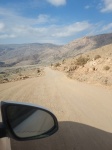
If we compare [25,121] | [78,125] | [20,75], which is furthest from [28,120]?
[20,75]

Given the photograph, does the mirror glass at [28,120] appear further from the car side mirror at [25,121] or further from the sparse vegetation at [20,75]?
the sparse vegetation at [20,75]

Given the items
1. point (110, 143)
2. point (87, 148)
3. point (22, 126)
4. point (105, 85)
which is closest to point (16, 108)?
point (22, 126)

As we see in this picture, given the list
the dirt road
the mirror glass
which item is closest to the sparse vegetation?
the dirt road

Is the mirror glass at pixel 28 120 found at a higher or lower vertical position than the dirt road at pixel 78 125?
higher

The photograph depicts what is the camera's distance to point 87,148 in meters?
4.70

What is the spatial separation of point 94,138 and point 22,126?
3.26 m

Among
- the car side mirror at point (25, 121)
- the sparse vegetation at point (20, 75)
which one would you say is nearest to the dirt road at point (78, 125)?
the car side mirror at point (25, 121)

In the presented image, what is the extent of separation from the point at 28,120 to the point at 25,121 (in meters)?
0.06

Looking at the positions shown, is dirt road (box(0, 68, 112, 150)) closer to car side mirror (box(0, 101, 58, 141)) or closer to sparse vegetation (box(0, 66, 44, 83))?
car side mirror (box(0, 101, 58, 141))

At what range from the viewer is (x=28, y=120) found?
2451 millimetres

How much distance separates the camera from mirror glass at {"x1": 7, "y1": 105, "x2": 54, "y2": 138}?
214 cm

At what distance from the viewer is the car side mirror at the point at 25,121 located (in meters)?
2.03

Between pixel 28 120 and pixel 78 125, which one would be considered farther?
pixel 78 125

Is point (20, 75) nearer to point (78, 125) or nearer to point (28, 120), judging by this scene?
point (78, 125)
